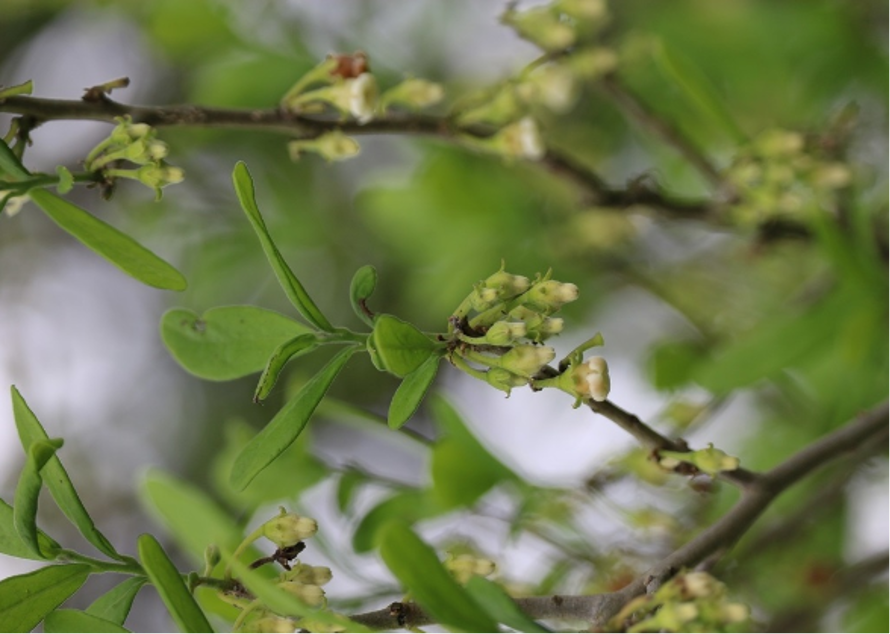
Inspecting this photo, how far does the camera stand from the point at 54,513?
1.47 metres

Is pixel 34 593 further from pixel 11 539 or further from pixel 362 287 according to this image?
pixel 362 287

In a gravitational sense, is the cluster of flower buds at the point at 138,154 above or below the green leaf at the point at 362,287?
above

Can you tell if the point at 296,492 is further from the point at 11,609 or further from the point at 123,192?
the point at 123,192

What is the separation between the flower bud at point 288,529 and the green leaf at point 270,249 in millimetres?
98

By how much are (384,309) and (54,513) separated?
0.58m

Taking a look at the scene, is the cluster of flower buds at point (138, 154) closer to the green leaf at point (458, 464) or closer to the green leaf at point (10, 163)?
the green leaf at point (10, 163)

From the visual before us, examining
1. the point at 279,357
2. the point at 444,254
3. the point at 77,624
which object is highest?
the point at 444,254

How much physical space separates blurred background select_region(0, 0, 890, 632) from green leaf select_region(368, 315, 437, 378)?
33 cm

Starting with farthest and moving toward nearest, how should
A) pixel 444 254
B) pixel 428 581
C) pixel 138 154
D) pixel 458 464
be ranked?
1. pixel 444 254
2. pixel 458 464
3. pixel 138 154
4. pixel 428 581

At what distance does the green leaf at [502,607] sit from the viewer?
1.26 feet

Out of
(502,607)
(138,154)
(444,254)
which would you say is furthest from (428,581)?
(444,254)

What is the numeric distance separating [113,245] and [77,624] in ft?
0.57

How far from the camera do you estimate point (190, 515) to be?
50 centimetres

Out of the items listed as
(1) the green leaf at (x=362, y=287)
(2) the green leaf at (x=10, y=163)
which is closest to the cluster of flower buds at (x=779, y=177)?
(1) the green leaf at (x=362, y=287)
